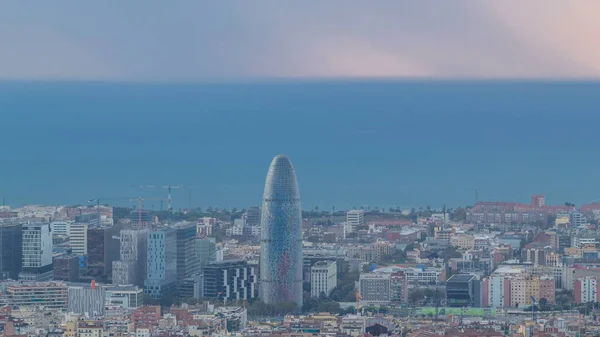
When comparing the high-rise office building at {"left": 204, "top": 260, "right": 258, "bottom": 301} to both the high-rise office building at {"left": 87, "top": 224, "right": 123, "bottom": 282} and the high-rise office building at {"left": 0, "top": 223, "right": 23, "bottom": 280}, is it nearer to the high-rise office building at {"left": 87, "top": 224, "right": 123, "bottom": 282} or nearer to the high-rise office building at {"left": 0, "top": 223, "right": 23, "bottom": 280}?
the high-rise office building at {"left": 87, "top": 224, "right": 123, "bottom": 282}

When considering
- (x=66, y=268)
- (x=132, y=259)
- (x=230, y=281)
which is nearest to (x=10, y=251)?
(x=66, y=268)

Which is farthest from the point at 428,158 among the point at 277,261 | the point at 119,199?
the point at 277,261

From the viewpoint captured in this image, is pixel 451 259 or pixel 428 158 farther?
pixel 428 158

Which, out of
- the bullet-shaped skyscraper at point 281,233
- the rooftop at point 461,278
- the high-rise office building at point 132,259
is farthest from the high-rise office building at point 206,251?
the rooftop at point 461,278

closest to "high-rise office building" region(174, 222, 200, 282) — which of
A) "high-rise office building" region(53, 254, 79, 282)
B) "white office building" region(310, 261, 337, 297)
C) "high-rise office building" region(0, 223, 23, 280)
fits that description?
"high-rise office building" region(53, 254, 79, 282)

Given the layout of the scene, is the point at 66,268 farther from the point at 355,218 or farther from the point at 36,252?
the point at 355,218

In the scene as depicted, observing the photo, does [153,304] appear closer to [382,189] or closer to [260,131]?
[382,189]
